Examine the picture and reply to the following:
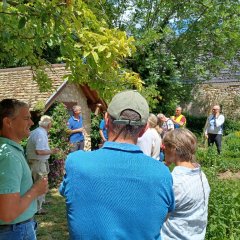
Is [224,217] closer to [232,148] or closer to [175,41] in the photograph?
[232,148]

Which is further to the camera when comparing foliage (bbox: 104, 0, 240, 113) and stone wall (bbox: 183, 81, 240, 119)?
stone wall (bbox: 183, 81, 240, 119)

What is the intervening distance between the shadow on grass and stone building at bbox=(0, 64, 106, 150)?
3.16 m

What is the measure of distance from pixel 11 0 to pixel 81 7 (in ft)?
2.14

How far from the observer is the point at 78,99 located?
A: 13734mm

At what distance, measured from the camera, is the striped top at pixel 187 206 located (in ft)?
8.68

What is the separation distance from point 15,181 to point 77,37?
1.71 meters

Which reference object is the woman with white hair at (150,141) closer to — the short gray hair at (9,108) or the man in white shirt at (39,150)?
the man in white shirt at (39,150)

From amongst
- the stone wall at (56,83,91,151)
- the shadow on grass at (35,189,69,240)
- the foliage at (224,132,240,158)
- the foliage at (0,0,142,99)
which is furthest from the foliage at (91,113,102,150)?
the foliage at (0,0,142,99)

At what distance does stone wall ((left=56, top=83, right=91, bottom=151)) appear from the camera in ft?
41.8

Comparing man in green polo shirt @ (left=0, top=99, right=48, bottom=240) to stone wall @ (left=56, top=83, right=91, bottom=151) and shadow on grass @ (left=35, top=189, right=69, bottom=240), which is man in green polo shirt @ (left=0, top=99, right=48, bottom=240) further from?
stone wall @ (left=56, top=83, right=91, bottom=151)

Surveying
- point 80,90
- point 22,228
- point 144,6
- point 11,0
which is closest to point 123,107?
point 22,228

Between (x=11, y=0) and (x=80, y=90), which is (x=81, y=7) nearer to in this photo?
(x=11, y=0)

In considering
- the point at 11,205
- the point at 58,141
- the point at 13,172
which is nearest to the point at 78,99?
the point at 58,141

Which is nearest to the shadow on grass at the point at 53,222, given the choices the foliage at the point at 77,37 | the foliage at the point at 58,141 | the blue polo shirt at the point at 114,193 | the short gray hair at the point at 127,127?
the foliage at the point at 58,141
